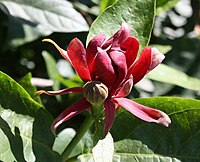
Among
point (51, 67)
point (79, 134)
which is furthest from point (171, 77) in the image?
point (79, 134)

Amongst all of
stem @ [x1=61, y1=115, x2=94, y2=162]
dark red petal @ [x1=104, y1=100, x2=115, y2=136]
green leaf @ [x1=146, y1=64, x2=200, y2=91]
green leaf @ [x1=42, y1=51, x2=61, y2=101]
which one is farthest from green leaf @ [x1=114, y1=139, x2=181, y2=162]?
green leaf @ [x1=42, y1=51, x2=61, y2=101]

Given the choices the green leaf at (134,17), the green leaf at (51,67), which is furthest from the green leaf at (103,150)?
the green leaf at (51,67)

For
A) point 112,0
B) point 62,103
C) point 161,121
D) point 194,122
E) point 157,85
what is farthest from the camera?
point 157,85

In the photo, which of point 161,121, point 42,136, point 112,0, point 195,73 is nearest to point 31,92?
point 42,136

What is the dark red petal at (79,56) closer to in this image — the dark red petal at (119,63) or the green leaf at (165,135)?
the dark red petal at (119,63)

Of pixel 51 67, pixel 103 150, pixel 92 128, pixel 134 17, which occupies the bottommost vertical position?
pixel 51 67

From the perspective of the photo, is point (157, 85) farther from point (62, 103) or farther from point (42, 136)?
point (42, 136)

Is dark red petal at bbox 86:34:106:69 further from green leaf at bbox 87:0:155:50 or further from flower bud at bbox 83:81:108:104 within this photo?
green leaf at bbox 87:0:155:50

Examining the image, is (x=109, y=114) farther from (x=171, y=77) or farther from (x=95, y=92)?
(x=171, y=77)
